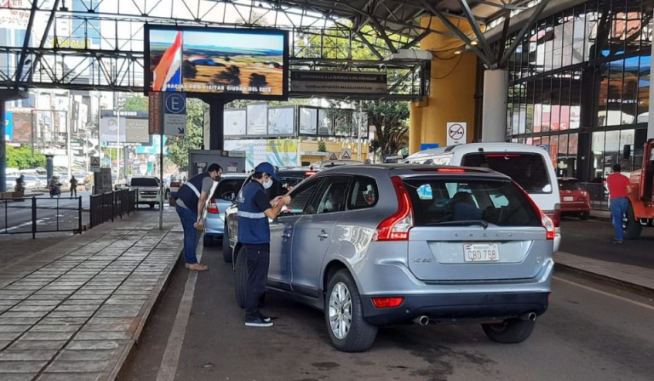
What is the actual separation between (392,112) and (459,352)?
43170 mm

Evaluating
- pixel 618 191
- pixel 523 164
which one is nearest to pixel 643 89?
→ pixel 618 191

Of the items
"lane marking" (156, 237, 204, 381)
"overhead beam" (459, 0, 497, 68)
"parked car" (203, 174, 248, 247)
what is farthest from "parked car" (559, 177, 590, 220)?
"lane marking" (156, 237, 204, 381)

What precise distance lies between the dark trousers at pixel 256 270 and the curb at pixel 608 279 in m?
5.63

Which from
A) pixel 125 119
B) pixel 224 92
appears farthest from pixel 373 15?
pixel 125 119

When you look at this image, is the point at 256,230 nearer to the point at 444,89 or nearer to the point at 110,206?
the point at 110,206

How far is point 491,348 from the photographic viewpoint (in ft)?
20.3

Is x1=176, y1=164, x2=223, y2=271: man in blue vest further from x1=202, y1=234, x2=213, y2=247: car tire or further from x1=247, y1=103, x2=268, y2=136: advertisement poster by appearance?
x1=247, y1=103, x2=268, y2=136: advertisement poster

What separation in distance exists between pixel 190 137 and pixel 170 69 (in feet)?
133

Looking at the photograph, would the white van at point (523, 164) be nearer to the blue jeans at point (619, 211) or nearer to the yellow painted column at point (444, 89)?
the blue jeans at point (619, 211)

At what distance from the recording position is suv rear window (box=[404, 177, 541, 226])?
18.7 ft

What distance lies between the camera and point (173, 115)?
16.6m

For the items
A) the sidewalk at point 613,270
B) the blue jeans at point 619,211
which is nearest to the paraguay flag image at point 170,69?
the blue jeans at point 619,211

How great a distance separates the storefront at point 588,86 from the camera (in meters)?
26.6

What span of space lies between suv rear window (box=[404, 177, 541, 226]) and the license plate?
0.25m
